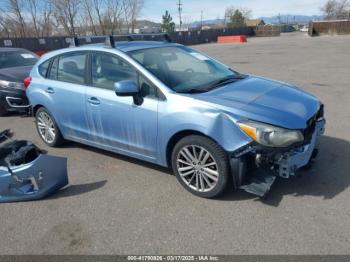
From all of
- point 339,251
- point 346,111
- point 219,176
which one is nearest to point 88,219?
point 219,176

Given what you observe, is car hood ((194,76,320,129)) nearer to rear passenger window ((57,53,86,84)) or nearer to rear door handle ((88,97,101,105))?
rear door handle ((88,97,101,105))

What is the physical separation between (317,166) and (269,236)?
1634 millimetres

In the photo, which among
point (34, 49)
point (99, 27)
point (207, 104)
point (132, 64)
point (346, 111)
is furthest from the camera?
point (99, 27)

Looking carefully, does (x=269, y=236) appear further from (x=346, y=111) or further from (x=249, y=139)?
(x=346, y=111)

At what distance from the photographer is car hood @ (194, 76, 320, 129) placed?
10.5 ft

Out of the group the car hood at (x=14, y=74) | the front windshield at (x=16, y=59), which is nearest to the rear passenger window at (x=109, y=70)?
the car hood at (x=14, y=74)

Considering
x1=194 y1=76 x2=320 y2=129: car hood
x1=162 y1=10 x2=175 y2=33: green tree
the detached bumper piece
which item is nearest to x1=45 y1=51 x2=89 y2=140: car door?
the detached bumper piece

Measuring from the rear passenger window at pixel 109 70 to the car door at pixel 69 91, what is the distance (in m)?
0.21

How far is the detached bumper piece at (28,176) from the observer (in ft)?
11.8

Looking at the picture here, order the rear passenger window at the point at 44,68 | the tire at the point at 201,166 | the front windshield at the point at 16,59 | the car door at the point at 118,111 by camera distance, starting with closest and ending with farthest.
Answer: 1. the tire at the point at 201,166
2. the car door at the point at 118,111
3. the rear passenger window at the point at 44,68
4. the front windshield at the point at 16,59

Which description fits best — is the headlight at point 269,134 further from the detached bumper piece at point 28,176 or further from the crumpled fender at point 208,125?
the detached bumper piece at point 28,176

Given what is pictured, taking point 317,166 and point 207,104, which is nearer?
point 207,104

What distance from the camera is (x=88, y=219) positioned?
10.9 ft

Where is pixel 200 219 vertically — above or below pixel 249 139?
below
